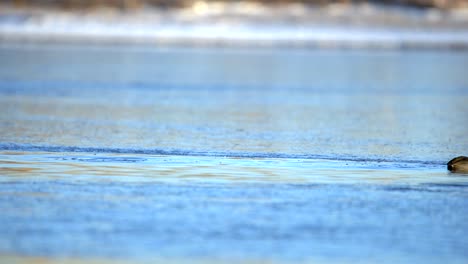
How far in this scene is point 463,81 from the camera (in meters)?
25.2

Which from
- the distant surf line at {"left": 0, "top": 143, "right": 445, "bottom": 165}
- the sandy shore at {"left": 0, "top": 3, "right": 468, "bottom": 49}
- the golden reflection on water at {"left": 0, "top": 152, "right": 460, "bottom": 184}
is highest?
the sandy shore at {"left": 0, "top": 3, "right": 468, "bottom": 49}

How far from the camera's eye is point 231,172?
441 inches

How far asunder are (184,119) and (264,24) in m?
26.9

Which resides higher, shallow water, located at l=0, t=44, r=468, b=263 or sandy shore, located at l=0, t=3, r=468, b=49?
sandy shore, located at l=0, t=3, r=468, b=49

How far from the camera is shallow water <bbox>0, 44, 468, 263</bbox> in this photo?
318 inches

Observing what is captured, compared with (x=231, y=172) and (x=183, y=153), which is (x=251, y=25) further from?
(x=231, y=172)

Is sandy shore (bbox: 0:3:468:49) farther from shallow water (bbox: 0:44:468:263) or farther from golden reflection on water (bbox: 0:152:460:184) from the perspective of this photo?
golden reflection on water (bbox: 0:152:460:184)

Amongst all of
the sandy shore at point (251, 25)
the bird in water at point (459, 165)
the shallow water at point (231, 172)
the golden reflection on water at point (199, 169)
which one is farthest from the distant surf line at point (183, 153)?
the sandy shore at point (251, 25)

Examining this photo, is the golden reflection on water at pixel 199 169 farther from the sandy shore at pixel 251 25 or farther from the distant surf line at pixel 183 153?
the sandy shore at pixel 251 25

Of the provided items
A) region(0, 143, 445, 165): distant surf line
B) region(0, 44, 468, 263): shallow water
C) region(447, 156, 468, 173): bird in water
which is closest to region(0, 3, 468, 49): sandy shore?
region(0, 44, 468, 263): shallow water

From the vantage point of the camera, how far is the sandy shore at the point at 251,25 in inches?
1657

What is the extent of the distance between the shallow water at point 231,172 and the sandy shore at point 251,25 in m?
18.6

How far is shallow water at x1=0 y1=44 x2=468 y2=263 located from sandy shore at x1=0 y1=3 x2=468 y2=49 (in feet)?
60.9

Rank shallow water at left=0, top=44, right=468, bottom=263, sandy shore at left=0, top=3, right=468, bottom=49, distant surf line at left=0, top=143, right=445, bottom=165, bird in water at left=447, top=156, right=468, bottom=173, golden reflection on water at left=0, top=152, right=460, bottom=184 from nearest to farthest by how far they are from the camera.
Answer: shallow water at left=0, top=44, right=468, bottom=263, golden reflection on water at left=0, top=152, right=460, bottom=184, bird in water at left=447, top=156, right=468, bottom=173, distant surf line at left=0, top=143, right=445, bottom=165, sandy shore at left=0, top=3, right=468, bottom=49
